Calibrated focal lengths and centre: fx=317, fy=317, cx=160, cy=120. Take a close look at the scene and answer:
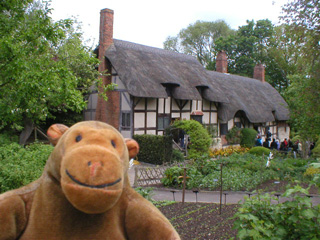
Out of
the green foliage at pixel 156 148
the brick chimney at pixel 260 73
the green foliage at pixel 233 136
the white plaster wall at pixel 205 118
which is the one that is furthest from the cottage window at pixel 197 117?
the brick chimney at pixel 260 73

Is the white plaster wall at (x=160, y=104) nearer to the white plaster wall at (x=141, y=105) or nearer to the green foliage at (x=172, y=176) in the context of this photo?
the white plaster wall at (x=141, y=105)

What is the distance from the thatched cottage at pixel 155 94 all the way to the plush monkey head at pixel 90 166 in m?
12.7

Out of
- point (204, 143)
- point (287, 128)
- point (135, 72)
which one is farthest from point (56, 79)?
point (287, 128)

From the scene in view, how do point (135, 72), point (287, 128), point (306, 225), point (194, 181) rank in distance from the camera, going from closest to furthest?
point (306, 225)
point (194, 181)
point (135, 72)
point (287, 128)

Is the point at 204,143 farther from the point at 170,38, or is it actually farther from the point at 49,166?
the point at 170,38

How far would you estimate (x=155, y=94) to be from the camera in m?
15.2

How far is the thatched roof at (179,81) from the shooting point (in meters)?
15.5

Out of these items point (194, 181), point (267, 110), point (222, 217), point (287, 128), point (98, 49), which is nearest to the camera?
point (222, 217)

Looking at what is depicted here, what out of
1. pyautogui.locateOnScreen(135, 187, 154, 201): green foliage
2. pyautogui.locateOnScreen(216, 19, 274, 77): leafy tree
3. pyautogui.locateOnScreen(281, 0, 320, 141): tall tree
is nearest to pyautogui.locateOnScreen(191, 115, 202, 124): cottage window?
pyautogui.locateOnScreen(281, 0, 320, 141): tall tree

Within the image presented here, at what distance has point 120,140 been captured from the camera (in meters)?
1.94

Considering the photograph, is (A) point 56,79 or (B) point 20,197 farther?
(A) point 56,79

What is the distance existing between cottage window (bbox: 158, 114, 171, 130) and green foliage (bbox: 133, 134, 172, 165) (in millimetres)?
2022

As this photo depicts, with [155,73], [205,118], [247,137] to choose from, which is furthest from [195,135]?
[247,137]

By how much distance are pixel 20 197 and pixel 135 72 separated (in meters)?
14.0
